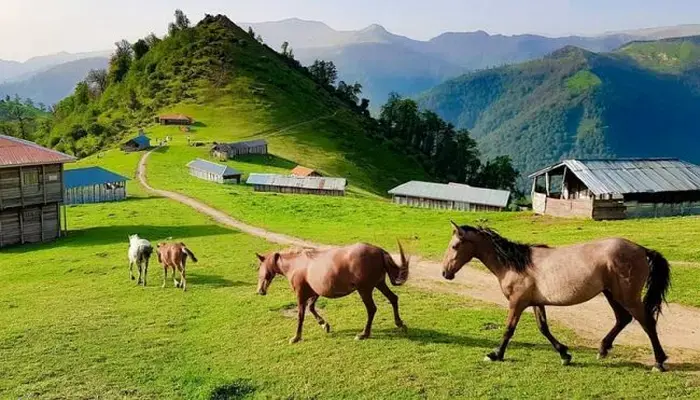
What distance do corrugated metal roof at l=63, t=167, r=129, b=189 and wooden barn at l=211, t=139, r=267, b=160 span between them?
2591cm

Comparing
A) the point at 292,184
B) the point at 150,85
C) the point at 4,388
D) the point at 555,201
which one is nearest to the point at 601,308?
the point at 4,388

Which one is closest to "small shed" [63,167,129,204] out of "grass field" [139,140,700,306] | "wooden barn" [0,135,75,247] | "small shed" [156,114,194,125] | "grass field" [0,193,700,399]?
"grass field" [139,140,700,306]

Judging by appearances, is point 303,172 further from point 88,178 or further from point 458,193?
point 88,178

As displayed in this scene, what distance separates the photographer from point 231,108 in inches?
4609

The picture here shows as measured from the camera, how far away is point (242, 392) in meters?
12.0

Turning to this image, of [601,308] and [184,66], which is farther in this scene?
[184,66]

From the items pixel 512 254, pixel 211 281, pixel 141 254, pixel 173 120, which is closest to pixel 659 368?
pixel 512 254

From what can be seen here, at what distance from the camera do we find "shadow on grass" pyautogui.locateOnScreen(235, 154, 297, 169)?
8019cm

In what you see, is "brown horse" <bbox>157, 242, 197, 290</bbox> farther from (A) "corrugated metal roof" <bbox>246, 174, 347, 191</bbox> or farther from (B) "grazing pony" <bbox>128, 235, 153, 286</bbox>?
(A) "corrugated metal roof" <bbox>246, 174, 347, 191</bbox>

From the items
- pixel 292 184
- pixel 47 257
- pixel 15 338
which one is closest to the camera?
pixel 15 338

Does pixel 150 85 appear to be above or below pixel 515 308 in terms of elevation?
above

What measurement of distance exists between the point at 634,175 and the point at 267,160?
172 ft

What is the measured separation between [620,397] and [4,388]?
12394mm

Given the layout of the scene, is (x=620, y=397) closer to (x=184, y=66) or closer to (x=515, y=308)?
(x=515, y=308)
